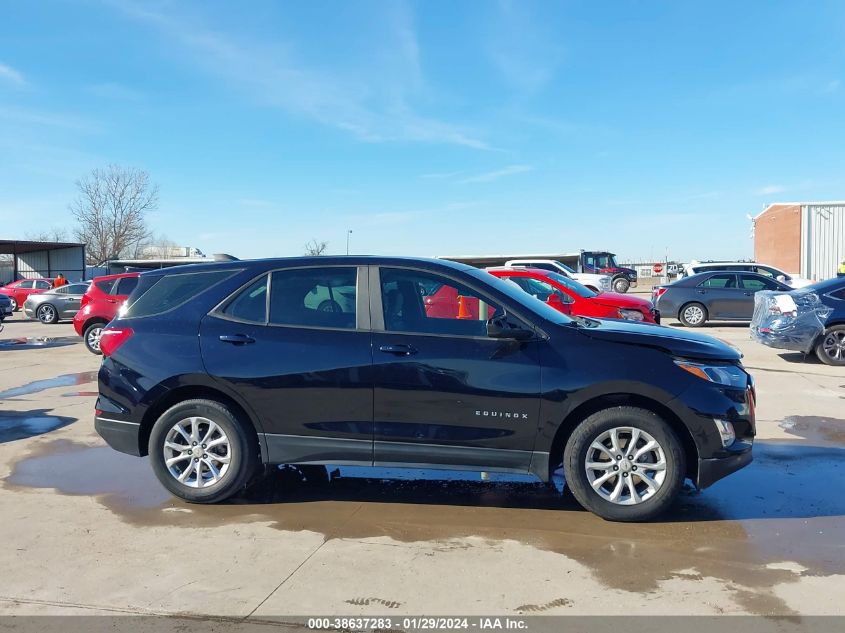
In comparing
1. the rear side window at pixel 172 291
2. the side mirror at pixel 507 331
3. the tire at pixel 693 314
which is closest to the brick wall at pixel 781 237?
the tire at pixel 693 314

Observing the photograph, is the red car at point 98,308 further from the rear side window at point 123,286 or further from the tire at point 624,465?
the tire at point 624,465

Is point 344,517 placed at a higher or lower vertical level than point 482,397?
lower

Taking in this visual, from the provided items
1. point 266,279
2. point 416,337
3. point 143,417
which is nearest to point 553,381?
point 416,337

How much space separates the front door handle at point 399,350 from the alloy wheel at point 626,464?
54.2 inches

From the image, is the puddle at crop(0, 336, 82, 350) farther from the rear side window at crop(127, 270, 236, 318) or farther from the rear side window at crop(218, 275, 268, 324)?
the rear side window at crop(218, 275, 268, 324)

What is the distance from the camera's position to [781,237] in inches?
1663

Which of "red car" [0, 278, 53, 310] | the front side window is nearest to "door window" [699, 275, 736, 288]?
the front side window

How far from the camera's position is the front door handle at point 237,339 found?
5152 millimetres

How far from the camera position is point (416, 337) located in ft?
16.2

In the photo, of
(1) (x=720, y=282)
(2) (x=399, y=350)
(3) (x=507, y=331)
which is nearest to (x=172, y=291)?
(2) (x=399, y=350)

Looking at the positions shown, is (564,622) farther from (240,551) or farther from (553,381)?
(240,551)

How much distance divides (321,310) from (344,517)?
1494 mm

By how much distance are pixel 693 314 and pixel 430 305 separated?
590 inches

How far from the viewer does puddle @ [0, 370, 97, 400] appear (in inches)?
405
